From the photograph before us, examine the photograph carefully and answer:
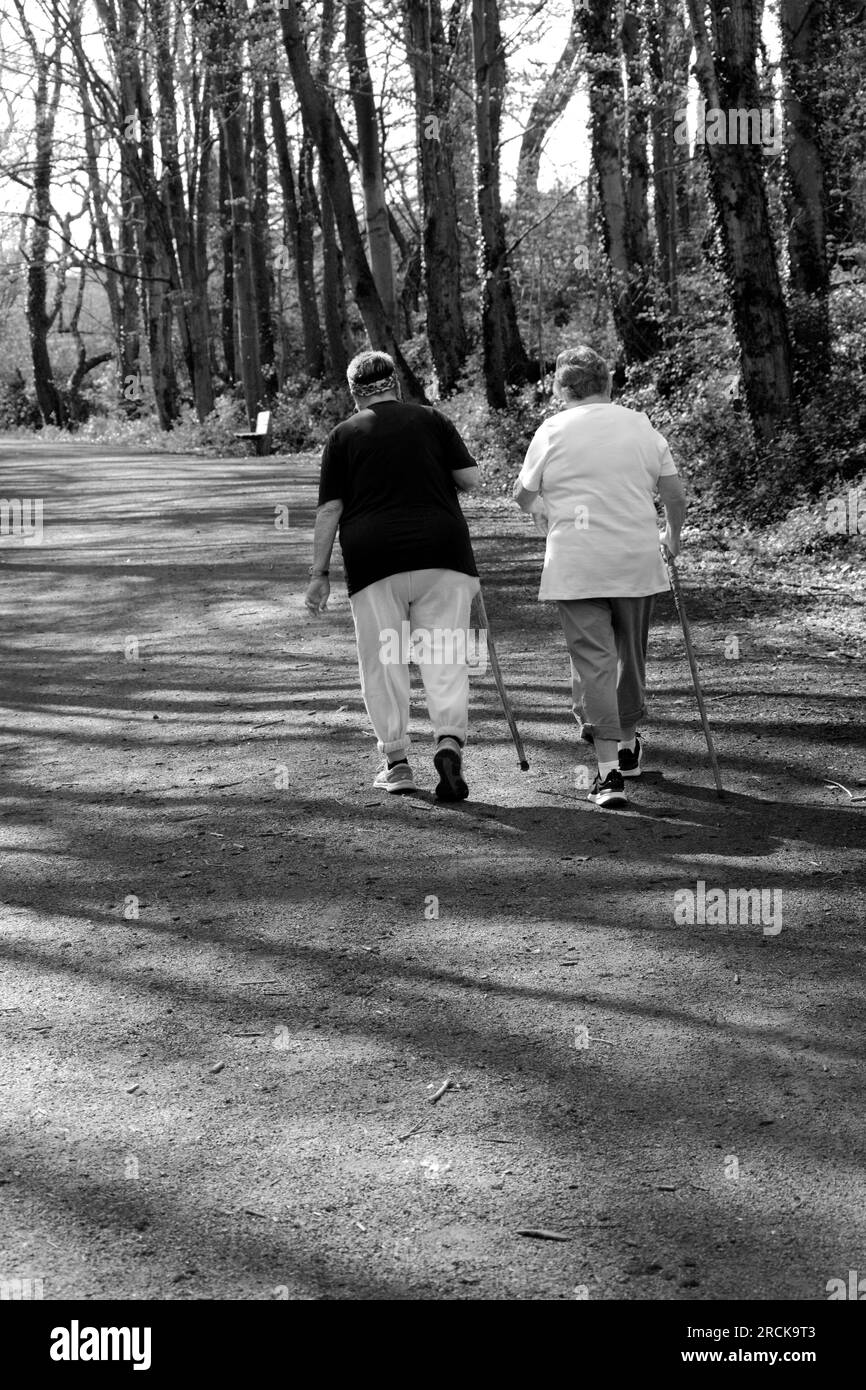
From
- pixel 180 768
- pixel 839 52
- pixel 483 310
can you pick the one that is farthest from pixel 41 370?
pixel 180 768

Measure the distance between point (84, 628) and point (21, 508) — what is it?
9.49 m

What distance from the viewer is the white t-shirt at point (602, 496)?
7781mm

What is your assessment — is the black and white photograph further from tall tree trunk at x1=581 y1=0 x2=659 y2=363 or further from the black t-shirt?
tall tree trunk at x1=581 y1=0 x2=659 y2=363

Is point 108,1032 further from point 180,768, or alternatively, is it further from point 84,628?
point 84,628

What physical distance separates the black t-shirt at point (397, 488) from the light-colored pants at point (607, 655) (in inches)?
24.8

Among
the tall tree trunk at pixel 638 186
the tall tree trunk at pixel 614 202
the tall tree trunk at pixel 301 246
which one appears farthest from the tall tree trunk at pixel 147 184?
the tall tree trunk at pixel 614 202

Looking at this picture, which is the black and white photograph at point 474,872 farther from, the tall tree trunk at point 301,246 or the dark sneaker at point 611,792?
the tall tree trunk at point 301,246

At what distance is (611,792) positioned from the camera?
777cm

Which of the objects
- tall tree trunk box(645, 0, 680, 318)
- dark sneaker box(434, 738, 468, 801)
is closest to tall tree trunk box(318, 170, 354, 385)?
tall tree trunk box(645, 0, 680, 318)

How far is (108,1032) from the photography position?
17.5 feet

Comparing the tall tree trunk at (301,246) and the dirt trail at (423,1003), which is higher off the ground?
the tall tree trunk at (301,246)

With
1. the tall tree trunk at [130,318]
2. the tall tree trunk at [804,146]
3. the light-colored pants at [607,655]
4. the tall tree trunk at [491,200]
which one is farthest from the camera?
the tall tree trunk at [130,318]

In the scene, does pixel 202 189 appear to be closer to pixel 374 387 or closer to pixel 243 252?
pixel 243 252

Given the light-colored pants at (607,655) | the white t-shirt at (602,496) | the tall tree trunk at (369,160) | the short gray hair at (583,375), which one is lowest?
the light-colored pants at (607,655)
